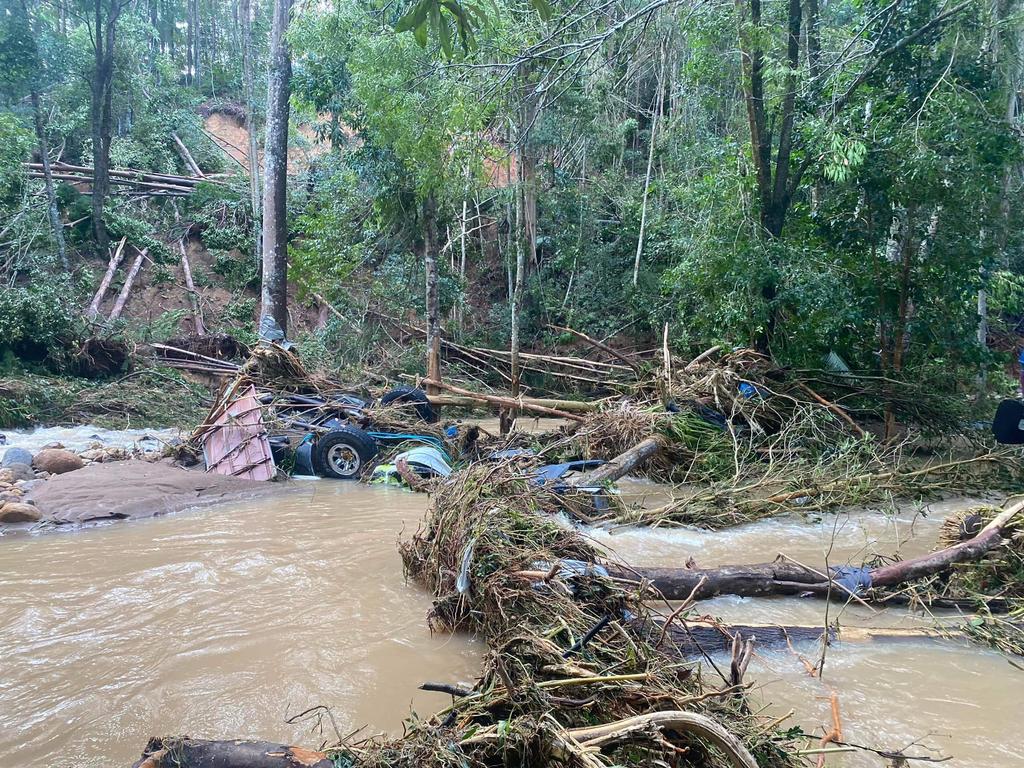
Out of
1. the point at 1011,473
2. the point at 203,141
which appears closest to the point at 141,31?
the point at 203,141

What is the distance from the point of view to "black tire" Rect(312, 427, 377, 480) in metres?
8.98

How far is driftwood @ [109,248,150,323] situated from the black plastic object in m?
17.5

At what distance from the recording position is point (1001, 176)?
9.53 meters

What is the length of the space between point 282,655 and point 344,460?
5.26 meters

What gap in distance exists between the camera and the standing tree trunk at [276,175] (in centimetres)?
1400

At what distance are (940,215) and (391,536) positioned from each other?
8593mm

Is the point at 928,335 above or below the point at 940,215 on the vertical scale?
below

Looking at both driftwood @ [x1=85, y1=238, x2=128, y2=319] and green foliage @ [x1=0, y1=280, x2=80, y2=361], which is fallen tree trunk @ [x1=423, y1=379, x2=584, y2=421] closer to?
green foliage @ [x1=0, y1=280, x2=80, y2=361]

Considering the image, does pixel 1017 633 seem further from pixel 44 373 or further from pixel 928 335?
pixel 44 373

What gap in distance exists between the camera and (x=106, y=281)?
17516mm

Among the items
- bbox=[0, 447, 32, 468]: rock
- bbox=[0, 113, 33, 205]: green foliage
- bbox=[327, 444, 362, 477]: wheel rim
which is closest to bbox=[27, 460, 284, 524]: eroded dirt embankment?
bbox=[327, 444, 362, 477]: wheel rim

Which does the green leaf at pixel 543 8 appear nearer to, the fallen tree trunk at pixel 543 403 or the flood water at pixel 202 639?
the flood water at pixel 202 639

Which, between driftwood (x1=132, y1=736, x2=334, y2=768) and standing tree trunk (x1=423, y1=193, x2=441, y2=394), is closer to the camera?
driftwood (x1=132, y1=736, x2=334, y2=768)

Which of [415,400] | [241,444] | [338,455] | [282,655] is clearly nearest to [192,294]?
[415,400]
